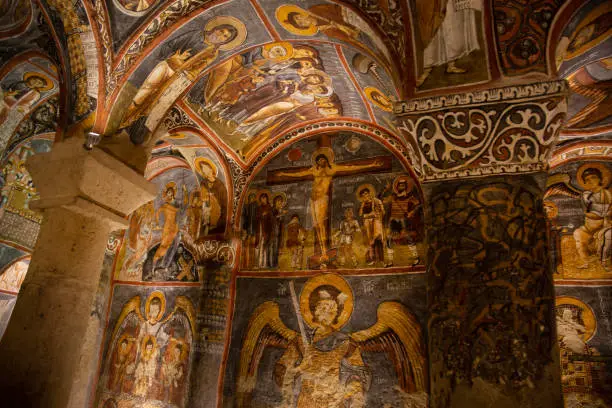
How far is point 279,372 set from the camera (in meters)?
6.57

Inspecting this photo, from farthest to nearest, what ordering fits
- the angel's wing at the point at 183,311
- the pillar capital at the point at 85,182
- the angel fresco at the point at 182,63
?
the angel's wing at the point at 183,311
the angel fresco at the point at 182,63
the pillar capital at the point at 85,182

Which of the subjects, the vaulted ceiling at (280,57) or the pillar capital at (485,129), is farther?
the vaulted ceiling at (280,57)

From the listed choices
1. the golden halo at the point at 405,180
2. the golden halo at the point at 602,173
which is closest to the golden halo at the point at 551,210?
the golden halo at the point at 602,173

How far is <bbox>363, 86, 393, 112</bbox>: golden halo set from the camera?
6.03 meters

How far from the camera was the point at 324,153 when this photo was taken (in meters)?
7.44

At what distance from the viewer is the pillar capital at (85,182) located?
4.08m

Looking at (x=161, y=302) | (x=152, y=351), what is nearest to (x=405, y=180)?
(x=161, y=302)

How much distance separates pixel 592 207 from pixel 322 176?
392cm

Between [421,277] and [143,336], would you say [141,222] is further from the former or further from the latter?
[421,277]

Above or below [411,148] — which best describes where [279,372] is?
below

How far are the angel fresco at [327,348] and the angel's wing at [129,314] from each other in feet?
8.66

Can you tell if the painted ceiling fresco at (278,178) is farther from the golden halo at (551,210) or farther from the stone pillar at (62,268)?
the stone pillar at (62,268)

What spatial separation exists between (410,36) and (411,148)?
34.1 inches

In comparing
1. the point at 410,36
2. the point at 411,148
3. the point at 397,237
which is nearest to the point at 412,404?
the point at 397,237
